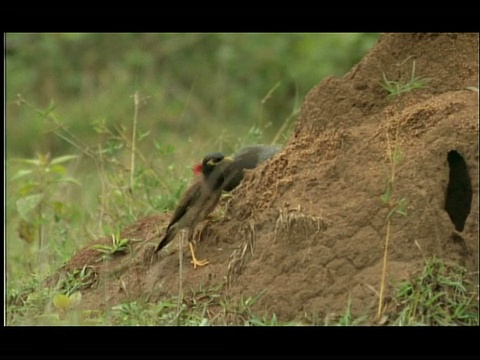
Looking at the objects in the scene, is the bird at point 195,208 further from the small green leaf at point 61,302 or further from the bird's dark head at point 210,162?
the small green leaf at point 61,302

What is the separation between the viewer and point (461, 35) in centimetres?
659

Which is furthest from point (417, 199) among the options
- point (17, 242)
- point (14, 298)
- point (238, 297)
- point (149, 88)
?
point (149, 88)

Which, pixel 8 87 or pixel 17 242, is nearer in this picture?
pixel 17 242

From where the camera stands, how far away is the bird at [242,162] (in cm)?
720

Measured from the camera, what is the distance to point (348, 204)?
6.14 meters

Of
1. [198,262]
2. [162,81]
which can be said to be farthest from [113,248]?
[162,81]

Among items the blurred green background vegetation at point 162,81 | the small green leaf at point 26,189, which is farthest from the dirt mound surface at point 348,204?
the blurred green background vegetation at point 162,81

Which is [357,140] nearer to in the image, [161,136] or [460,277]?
[460,277]

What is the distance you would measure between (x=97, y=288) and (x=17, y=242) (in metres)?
2.76

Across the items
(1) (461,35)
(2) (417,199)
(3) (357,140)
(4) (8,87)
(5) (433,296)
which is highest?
(4) (8,87)


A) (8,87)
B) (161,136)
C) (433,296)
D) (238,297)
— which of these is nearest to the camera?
(433,296)

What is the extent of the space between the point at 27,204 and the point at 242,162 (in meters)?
1.86

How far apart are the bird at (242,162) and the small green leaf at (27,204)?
4.69ft

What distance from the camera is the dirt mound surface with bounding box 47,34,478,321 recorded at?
593 centimetres
